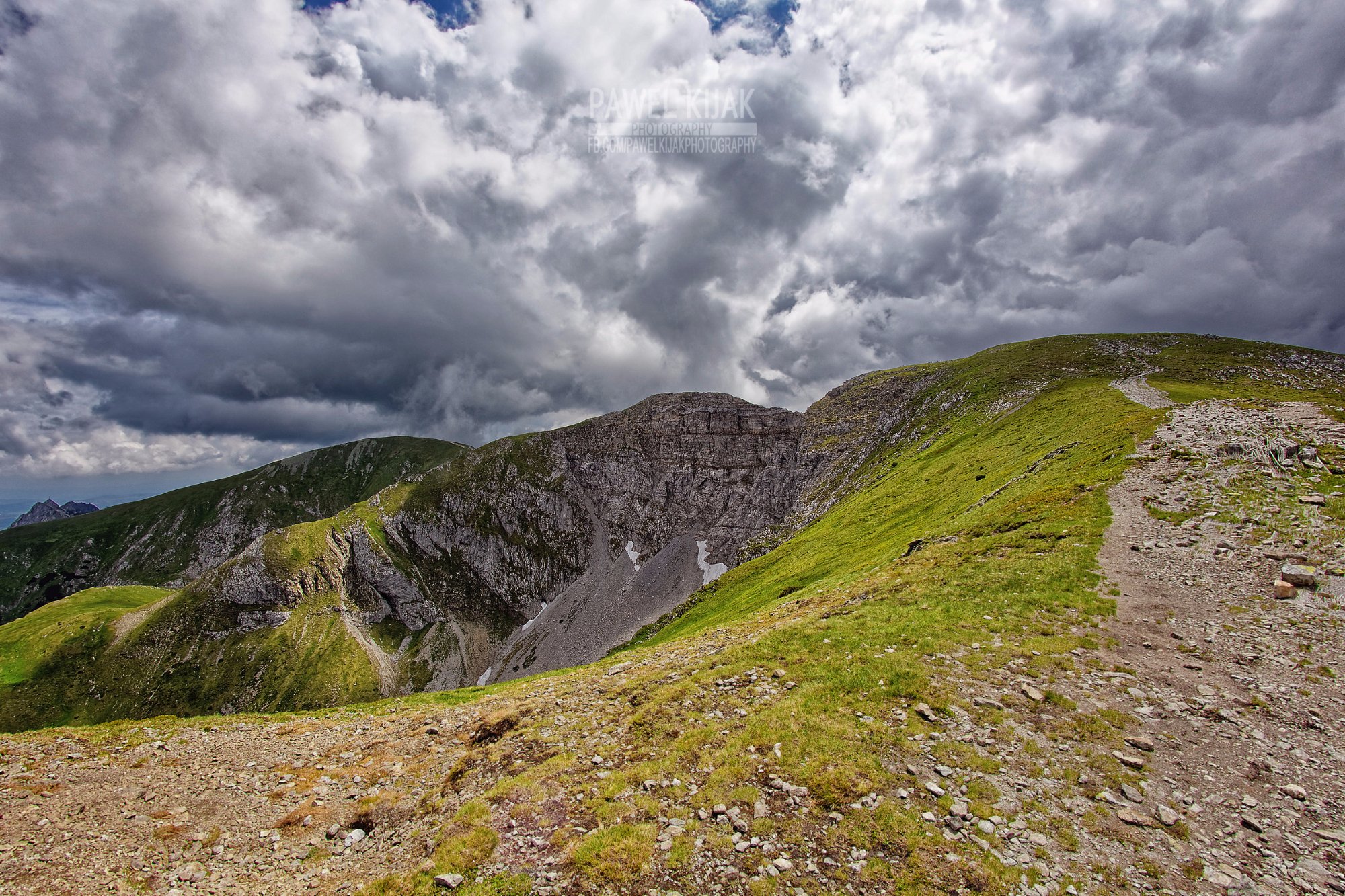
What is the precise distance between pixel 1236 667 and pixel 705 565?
563ft

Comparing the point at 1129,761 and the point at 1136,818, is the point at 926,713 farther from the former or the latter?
the point at 1136,818

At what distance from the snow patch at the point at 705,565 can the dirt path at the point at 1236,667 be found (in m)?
148

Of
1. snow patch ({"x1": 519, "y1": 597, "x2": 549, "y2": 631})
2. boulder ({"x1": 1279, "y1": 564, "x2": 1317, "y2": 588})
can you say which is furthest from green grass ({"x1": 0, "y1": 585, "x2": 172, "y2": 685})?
boulder ({"x1": 1279, "y1": 564, "x2": 1317, "y2": 588})

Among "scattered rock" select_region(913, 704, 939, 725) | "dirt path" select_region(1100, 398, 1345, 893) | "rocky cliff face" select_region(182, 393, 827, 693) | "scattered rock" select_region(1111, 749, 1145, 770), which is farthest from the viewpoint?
"rocky cliff face" select_region(182, 393, 827, 693)

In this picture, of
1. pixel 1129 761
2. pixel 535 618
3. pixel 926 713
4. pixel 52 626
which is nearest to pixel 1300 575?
pixel 1129 761

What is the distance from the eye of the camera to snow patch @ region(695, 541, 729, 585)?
176125mm

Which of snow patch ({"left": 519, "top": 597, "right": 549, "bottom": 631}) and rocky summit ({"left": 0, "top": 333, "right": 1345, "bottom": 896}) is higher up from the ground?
rocky summit ({"left": 0, "top": 333, "right": 1345, "bottom": 896})

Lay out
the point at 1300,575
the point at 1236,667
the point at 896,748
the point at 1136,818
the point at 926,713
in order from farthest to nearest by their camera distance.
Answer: the point at 1300,575
the point at 1236,667
the point at 926,713
the point at 896,748
the point at 1136,818

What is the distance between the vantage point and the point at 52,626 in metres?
123

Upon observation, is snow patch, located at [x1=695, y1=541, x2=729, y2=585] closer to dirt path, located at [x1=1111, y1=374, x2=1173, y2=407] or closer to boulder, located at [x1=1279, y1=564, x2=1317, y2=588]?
dirt path, located at [x1=1111, y1=374, x2=1173, y2=407]

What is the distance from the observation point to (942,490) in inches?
2515

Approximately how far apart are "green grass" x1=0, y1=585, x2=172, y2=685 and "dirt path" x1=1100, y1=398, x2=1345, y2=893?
193 m

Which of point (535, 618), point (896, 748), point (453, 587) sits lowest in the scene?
point (535, 618)

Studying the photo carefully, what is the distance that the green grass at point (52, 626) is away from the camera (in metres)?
112
